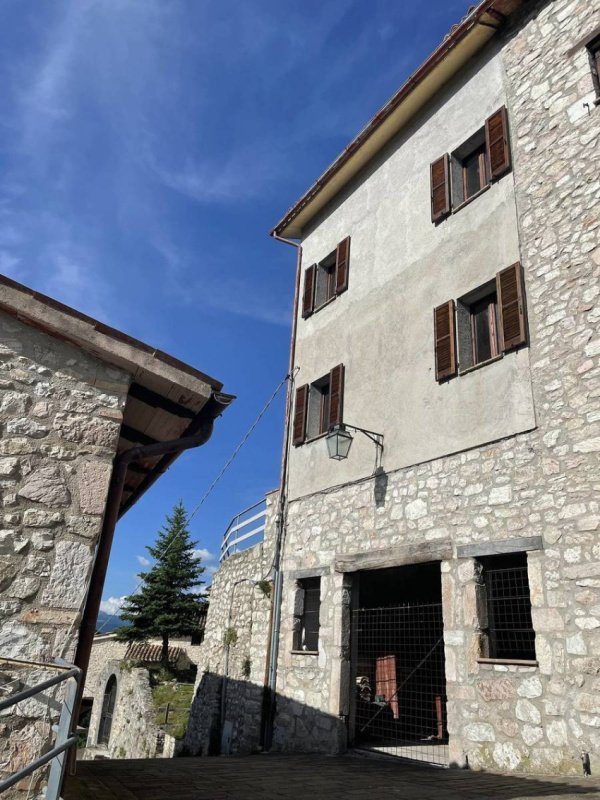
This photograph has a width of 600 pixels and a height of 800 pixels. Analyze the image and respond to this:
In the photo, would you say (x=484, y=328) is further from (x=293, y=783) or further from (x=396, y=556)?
(x=293, y=783)

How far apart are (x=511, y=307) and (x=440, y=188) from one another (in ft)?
9.32

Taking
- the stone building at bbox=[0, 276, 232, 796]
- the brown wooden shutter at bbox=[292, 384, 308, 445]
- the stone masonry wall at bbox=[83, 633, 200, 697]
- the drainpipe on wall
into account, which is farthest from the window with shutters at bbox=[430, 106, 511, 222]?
the stone masonry wall at bbox=[83, 633, 200, 697]

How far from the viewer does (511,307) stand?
7.37 metres

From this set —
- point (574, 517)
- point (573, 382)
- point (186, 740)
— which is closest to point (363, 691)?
point (186, 740)

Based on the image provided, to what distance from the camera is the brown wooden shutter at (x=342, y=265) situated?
1088 centimetres

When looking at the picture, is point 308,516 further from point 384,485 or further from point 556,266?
point 556,266

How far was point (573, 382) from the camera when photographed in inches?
256

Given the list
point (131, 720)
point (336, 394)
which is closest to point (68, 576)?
point (336, 394)

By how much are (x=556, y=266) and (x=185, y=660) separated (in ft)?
78.8

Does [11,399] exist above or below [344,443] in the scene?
below

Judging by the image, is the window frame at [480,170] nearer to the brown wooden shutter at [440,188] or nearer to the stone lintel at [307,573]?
the brown wooden shutter at [440,188]

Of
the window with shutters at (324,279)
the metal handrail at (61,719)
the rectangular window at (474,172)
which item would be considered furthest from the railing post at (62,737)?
the window with shutters at (324,279)

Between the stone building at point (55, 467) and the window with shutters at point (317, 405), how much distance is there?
17.7 ft

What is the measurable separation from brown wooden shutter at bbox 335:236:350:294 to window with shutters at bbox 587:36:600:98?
185 inches
